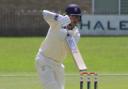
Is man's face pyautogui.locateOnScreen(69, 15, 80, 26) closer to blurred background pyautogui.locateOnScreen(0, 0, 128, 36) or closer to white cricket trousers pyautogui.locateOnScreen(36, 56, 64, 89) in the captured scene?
white cricket trousers pyautogui.locateOnScreen(36, 56, 64, 89)

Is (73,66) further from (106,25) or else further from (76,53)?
(106,25)

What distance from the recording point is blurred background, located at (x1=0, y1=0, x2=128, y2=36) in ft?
134

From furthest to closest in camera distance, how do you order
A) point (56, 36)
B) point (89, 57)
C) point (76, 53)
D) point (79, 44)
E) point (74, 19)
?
point (79, 44)
point (89, 57)
point (56, 36)
point (74, 19)
point (76, 53)

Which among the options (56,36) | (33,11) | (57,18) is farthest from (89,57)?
(33,11)

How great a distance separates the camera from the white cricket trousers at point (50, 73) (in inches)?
372

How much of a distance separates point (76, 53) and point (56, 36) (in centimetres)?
96

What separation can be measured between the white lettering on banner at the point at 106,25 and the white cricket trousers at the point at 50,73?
2824cm

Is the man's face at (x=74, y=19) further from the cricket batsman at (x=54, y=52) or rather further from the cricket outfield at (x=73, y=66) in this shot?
the cricket outfield at (x=73, y=66)

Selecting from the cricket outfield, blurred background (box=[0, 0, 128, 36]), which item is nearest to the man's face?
the cricket outfield

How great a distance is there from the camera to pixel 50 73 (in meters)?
9.50

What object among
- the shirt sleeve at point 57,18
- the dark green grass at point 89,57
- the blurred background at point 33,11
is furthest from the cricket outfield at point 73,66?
the blurred background at point 33,11

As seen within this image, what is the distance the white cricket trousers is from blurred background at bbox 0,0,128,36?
30.4 meters

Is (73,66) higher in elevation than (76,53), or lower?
lower

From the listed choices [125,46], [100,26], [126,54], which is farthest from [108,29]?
[126,54]
